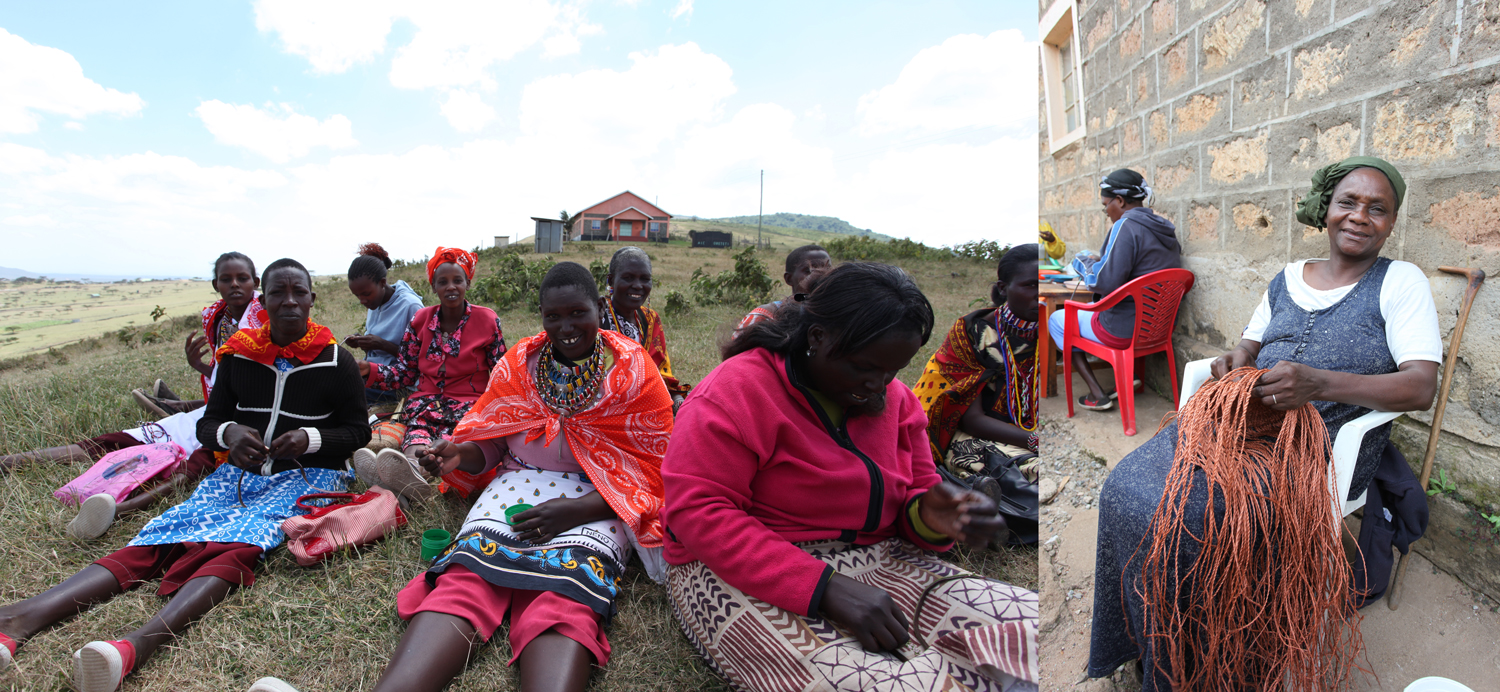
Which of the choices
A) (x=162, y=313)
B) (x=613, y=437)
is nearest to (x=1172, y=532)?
(x=613, y=437)

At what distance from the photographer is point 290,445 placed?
301cm

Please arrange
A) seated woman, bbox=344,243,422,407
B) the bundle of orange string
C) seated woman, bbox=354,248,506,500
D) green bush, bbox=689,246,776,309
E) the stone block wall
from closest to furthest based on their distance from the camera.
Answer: the bundle of orange string, the stone block wall, seated woman, bbox=354,248,506,500, seated woman, bbox=344,243,422,407, green bush, bbox=689,246,776,309

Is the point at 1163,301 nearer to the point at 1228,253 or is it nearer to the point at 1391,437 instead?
the point at 1228,253

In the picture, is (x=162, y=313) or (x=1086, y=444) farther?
(x=162, y=313)

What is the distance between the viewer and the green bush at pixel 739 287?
1119cm

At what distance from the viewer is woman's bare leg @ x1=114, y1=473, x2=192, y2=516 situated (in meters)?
3.33

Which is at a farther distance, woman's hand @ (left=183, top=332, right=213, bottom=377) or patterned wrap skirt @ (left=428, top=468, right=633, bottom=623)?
woman's hand @ (left=183, top=332, right=213, bottom=377)

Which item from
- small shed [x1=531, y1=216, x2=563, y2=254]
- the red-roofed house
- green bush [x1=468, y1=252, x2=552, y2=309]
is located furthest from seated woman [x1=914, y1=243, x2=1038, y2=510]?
the red-roofed house

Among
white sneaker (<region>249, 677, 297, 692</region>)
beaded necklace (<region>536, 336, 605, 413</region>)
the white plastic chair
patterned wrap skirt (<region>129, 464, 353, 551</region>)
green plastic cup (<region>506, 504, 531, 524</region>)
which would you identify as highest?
beaded necklace (<region>536, 336, 605, 413</region>)

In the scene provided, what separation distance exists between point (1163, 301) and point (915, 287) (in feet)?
7.39

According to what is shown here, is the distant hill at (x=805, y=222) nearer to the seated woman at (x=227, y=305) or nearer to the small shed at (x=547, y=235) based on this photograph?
the small shed at (x=547, y=235)

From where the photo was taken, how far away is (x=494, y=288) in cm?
1134

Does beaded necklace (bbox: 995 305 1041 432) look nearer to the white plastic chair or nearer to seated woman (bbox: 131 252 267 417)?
the white plastic chair

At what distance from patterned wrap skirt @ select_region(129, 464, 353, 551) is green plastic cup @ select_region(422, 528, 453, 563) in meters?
0.63
